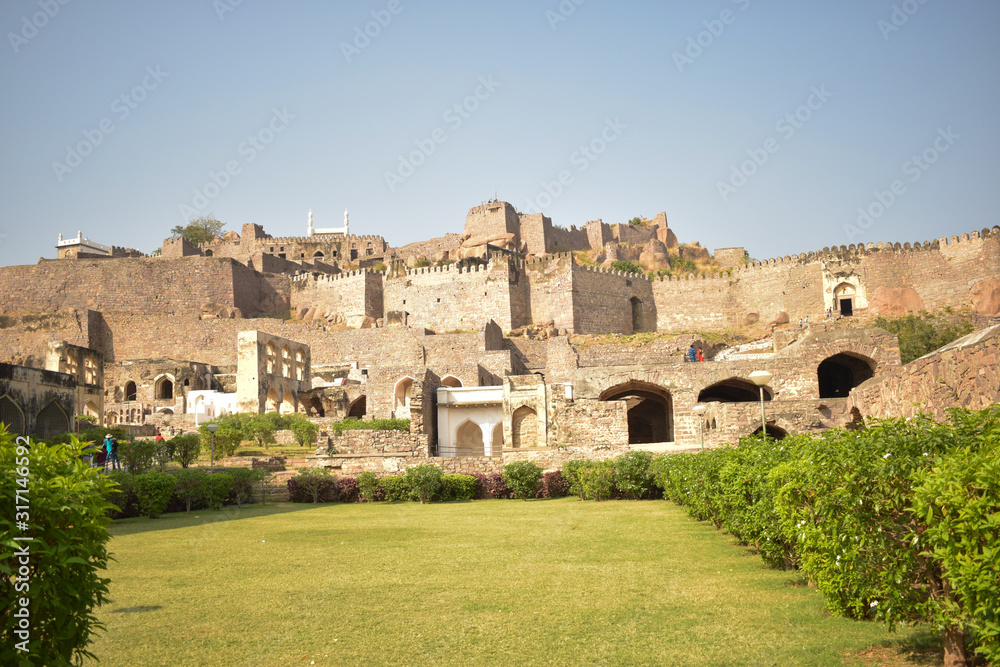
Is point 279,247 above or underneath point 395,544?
above

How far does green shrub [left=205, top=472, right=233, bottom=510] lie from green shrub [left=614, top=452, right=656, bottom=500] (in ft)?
25.5

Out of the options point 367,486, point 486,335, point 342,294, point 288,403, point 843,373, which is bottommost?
point 367,486

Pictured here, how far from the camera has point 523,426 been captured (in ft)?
84.8

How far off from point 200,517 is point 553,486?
719cm

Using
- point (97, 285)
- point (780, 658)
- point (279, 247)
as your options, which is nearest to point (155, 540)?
point (780, 658)

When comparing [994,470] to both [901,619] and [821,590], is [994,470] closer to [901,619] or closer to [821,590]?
[901,619]

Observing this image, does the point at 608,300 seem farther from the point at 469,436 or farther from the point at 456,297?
the point at 469,436

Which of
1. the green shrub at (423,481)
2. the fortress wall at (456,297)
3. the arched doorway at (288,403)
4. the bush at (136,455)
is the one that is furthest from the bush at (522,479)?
the fortress wall at (456,297)

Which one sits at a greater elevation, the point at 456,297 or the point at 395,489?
the point at 456,297

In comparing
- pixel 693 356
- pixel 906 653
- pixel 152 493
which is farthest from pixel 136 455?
pixel 693 356

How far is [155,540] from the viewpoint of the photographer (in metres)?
10.7

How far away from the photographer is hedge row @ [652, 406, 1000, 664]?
11.6ft

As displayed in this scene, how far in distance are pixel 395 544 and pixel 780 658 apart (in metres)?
5.95

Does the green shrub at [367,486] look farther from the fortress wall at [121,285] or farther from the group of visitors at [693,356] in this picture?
the fortress wall at [121,285]
